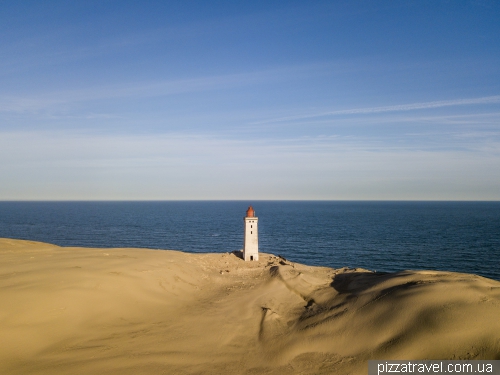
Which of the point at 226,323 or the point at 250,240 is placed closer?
the point at 226,323

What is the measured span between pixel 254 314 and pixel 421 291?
25.9 feet

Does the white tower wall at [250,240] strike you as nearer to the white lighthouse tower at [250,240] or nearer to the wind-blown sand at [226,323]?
the white lighthouse tower at [250,240]

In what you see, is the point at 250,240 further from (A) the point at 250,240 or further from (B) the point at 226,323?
(B) the point at 226,323

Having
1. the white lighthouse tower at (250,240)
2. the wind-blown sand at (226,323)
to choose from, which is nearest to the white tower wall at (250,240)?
the white lighthouse tower at (250,240)

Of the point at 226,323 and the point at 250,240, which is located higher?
the point at 250,240

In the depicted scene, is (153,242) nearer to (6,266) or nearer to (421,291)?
(6,266)

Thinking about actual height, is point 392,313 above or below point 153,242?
above

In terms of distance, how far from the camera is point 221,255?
3206 cm

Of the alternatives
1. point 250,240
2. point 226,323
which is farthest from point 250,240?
point 226,323

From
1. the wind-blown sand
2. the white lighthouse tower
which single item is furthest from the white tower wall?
the wind-blown sand

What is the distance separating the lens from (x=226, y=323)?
1636 centimetres

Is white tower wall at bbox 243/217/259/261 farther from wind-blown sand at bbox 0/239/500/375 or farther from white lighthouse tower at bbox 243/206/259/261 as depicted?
wind-blown sand at bbox 0/239/500/375

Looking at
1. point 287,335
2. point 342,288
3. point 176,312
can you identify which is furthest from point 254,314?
point 342,288

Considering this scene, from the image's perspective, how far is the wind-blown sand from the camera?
1218cm
